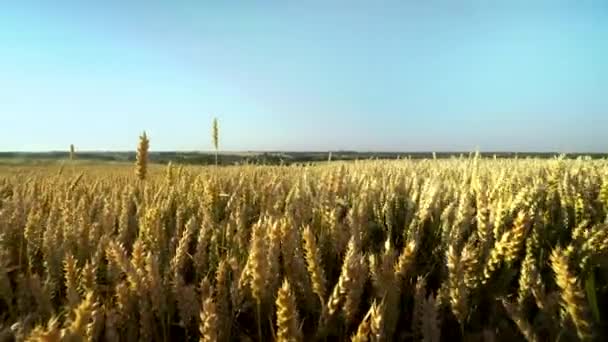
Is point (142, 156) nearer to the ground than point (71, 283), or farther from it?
farther from it

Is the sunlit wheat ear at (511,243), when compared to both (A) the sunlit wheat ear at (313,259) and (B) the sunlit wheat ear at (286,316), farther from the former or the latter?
(B) the sunlit wheat ear at (286,316)

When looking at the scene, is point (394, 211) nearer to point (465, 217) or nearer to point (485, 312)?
point (465, 217)

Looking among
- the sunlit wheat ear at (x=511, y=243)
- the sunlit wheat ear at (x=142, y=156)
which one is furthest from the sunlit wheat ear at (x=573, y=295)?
the sunlit wheat ear at (x=142, y=156)

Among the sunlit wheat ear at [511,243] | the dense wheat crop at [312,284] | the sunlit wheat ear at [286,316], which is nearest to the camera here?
the sunlit wheat ear at [286,316]

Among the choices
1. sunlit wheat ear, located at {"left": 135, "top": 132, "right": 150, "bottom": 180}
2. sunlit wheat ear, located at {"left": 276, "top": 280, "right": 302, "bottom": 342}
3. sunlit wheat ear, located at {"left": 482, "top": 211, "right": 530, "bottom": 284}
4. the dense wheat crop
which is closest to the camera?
sunlit wheat ear, located at {"left": 276, "top": 280, "right": 302, "bottom": 342}

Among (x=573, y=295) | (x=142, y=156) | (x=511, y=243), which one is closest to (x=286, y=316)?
(x=573, y=295)

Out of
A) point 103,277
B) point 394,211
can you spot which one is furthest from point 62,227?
point 394,211

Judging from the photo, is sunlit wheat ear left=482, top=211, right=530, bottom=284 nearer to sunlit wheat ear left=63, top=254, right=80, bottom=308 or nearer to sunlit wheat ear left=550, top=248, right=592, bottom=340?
sunlit wheat ear left=550, top=248, right=592, bottom=340

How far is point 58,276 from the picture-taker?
1.43 metres

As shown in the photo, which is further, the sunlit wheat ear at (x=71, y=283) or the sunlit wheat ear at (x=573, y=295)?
the sunlit wheat ear at (x=71, y=283)

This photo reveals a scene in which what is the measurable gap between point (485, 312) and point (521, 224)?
0.38 meters

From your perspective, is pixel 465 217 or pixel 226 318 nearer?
pixel 226 318

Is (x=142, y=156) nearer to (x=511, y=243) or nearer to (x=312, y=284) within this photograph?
(x=312, y=284)

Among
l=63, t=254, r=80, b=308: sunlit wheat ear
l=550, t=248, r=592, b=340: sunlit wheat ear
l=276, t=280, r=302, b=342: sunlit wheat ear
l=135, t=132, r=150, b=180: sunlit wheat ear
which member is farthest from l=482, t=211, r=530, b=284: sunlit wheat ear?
l=135, t=132, r=150, b=180: sunlit wheat ear
